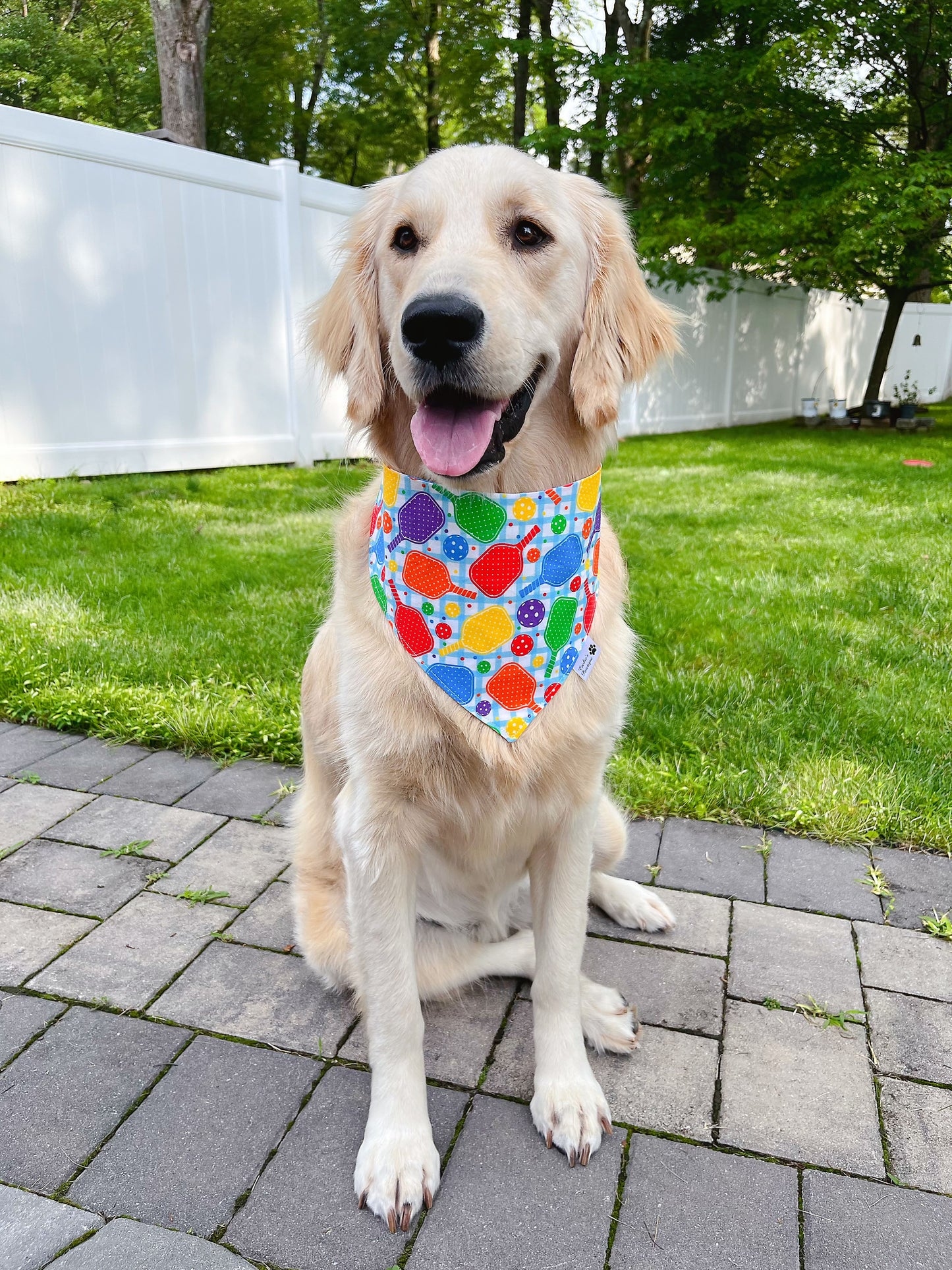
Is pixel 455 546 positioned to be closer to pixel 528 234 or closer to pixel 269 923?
pixel 528 234

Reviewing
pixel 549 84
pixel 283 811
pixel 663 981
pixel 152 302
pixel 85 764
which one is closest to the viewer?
pixel 663 981

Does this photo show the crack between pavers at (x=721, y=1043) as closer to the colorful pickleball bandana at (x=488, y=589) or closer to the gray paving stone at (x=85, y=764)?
the colorful pickleball bandana at (x=488, y=589)

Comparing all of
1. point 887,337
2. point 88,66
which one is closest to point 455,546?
point 887,337

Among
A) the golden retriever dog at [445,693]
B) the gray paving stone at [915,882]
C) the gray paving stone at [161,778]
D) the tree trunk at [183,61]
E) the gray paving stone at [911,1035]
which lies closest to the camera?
the golden retriever dog at [445,693]

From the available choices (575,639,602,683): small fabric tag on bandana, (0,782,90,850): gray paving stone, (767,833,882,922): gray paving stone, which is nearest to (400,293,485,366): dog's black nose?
(575,639,602,683): small fabric tag on bandana

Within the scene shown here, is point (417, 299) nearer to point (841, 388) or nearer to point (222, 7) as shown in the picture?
point (841, 388)

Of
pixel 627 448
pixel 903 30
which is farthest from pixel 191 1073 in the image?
pixel 903 30

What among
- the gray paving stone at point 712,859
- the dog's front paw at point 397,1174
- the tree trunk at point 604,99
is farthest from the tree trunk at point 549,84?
the dog's front paw at point 397,1174

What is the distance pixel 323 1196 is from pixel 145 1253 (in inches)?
11.9

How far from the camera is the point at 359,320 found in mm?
1951

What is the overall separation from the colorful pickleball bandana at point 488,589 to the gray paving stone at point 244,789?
1.32 meters

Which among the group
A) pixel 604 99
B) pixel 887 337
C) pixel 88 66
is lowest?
pixel 887 337

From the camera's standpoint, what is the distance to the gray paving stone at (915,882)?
2.37 meters

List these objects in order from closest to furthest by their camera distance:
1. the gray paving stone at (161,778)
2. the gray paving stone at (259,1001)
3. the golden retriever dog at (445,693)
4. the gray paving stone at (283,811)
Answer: the golden retriever dog at (445,693) < the gray paving stone at (259,1001) < the gray paving stone at (283,811) < the gray paving stone at (161,778)
